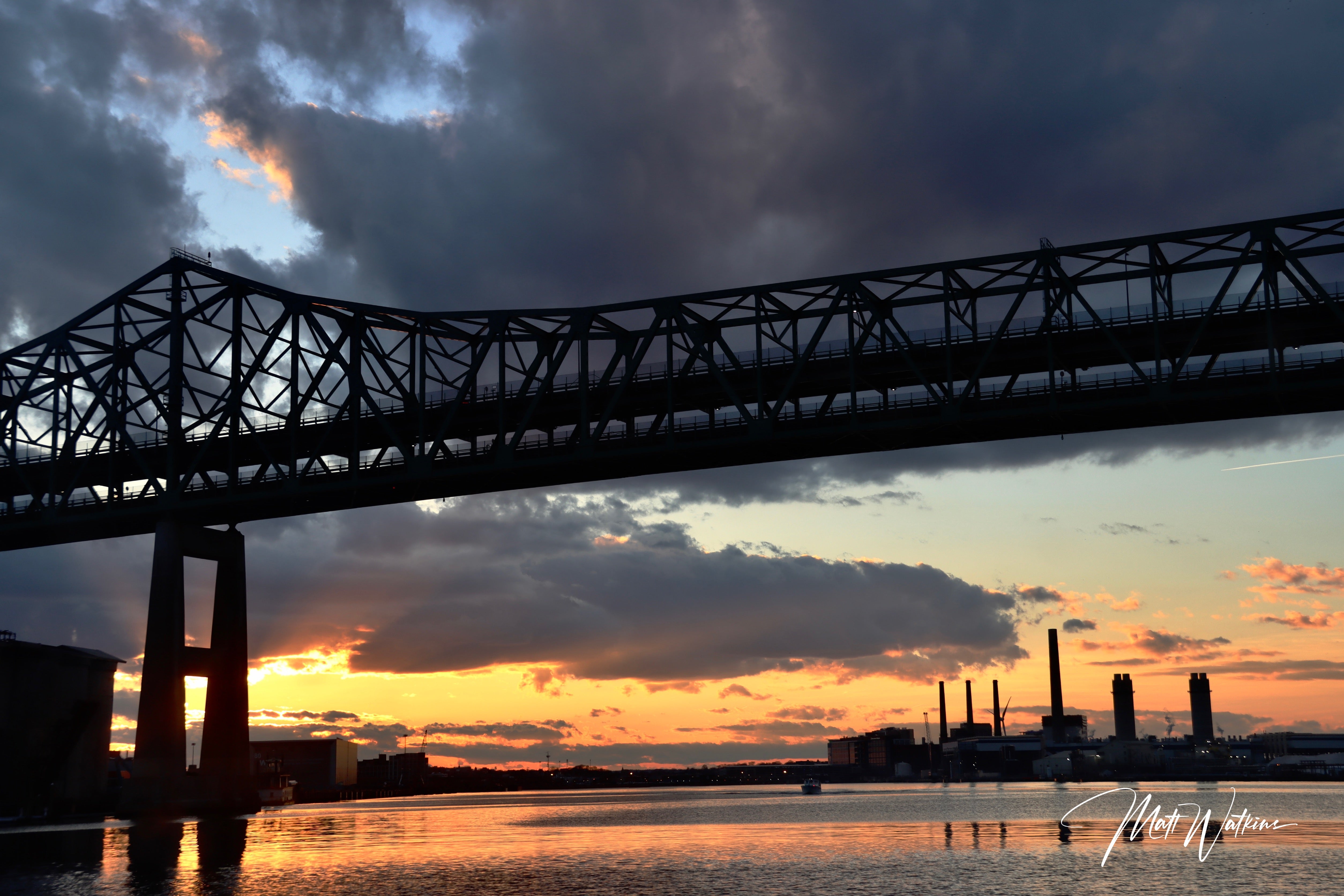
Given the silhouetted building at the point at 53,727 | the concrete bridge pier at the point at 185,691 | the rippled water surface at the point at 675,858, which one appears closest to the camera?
the rippled water surface at the point at 675,858

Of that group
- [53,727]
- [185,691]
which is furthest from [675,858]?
[53,727]

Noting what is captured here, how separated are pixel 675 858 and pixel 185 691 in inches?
1568

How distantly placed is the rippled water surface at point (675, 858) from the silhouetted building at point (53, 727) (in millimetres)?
10219

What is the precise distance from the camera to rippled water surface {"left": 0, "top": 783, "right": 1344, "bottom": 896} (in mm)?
53156

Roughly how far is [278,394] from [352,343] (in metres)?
7.27

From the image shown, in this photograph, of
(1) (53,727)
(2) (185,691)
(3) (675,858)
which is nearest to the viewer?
(3) (675,858)

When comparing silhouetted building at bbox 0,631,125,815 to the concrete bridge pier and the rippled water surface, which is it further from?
the concrete bridge pier

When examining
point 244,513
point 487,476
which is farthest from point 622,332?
point 244,513

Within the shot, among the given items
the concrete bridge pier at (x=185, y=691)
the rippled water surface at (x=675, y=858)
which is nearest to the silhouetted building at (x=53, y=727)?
the rippled water surface at (x=675, y=858)

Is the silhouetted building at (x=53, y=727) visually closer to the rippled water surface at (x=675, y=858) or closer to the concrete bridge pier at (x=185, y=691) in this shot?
the rippled water surface at (x=675, y=858)

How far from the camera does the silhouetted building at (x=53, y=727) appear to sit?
340ft

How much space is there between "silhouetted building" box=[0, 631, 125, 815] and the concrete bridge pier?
21.9m

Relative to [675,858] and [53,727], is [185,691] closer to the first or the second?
[53,727]

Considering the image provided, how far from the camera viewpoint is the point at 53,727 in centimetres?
10731
